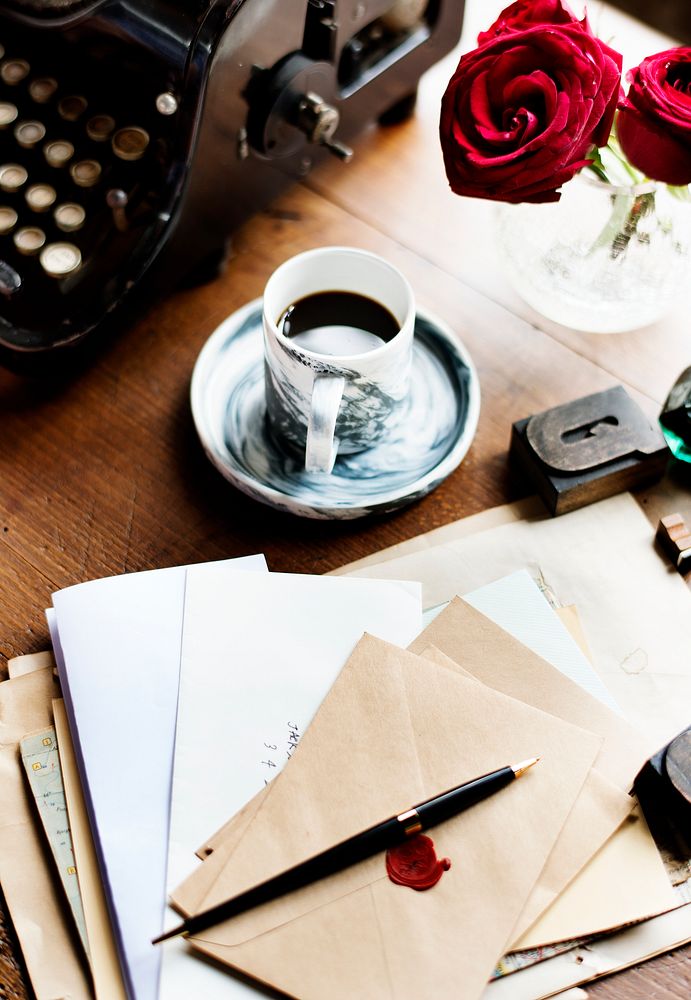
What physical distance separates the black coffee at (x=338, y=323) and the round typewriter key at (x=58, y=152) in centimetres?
27

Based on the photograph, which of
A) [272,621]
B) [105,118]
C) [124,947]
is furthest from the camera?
[105,118]

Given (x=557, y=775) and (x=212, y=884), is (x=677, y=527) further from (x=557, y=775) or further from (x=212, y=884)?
(x=212, y=884)

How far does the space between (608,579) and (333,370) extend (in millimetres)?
273

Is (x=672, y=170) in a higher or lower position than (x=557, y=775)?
higher

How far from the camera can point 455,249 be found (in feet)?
3.00

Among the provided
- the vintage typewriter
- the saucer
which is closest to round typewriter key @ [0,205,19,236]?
the vintage typewriter

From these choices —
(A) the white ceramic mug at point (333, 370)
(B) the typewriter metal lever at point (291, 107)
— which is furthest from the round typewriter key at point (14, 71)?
(A) the white ceramic mug at point (333, 370)

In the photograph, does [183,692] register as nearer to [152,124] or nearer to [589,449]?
[589,449]

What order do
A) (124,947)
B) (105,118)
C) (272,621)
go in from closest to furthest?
(124,947), (272,621), (105,118)

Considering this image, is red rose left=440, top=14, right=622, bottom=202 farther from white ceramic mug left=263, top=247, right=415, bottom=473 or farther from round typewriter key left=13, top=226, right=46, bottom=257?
round typewriter key left=13, top=226, right=46, bottom=257

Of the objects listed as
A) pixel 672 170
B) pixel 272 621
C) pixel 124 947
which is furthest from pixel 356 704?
pixel 672 170

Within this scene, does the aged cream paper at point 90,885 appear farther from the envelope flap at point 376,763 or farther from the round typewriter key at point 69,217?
the round typewriter key at point 69,217

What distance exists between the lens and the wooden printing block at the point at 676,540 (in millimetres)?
715

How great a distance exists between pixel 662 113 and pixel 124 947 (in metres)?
0.60
